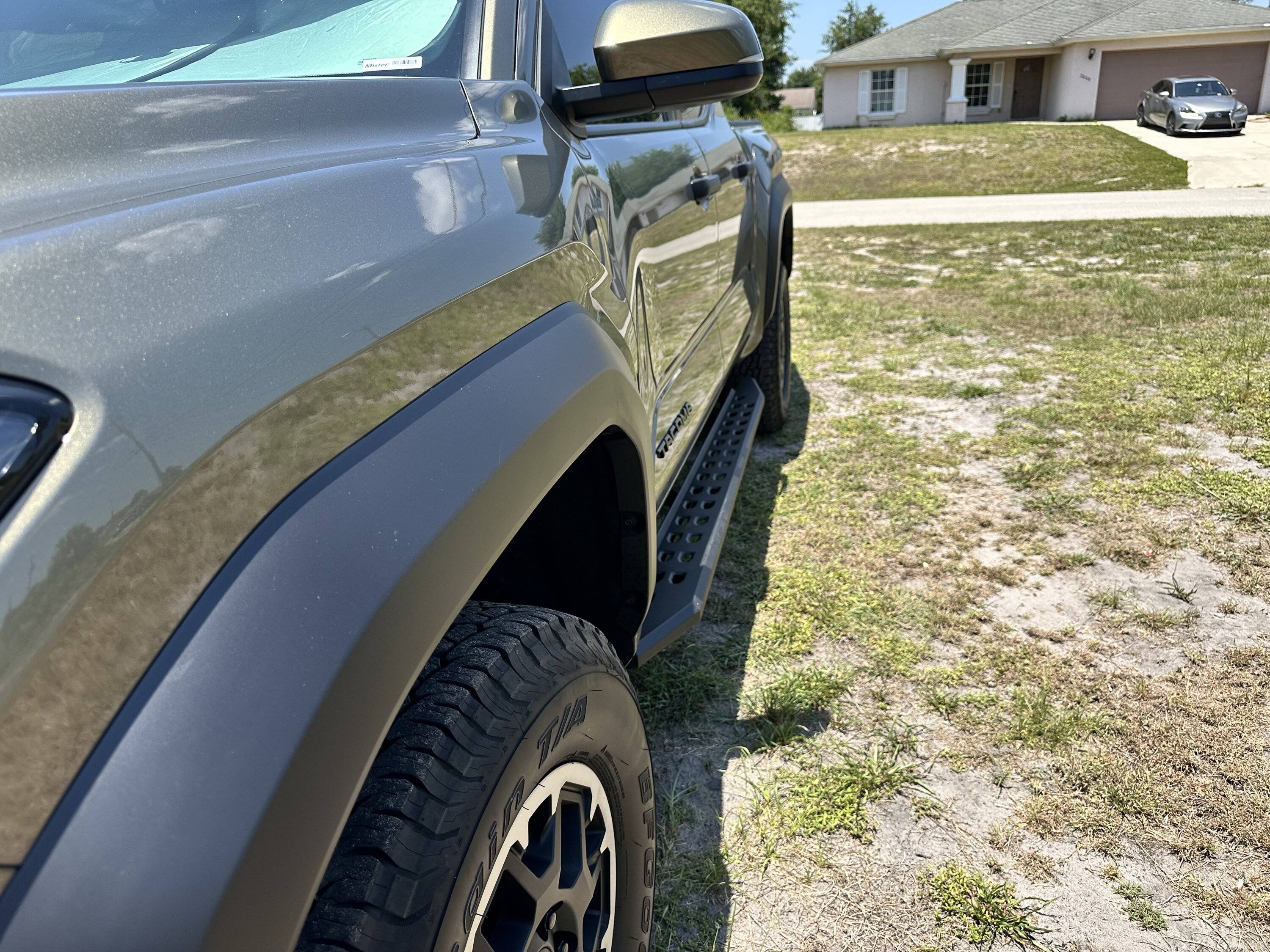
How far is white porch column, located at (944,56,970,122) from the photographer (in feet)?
105

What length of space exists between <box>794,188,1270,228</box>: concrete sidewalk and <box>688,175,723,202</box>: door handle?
10418 mm

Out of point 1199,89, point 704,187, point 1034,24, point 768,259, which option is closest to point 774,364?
point 768,259

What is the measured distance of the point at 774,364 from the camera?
441cm

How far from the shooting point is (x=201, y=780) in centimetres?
70

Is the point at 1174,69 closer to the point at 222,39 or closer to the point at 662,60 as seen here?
the point at 662,60

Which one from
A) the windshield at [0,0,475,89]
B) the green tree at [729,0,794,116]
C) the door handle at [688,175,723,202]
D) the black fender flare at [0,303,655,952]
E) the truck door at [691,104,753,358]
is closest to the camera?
the black fender flare at [0,303,655,952]

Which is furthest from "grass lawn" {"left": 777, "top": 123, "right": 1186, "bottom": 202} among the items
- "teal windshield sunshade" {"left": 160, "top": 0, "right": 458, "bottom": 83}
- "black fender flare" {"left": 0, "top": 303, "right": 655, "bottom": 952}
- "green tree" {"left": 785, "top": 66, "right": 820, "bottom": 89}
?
"green tree" {"left": 785, "top": 66, "right": 820, "bottom": 89}

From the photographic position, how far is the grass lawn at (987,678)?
6.48ft

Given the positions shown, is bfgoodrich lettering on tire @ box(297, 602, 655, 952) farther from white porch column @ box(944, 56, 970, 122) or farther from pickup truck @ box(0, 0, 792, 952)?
white porch column @ box(944, 56, 970, 122)

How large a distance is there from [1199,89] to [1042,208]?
15087mm

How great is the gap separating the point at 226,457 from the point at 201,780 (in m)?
0.27

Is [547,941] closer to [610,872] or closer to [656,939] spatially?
[610,872]

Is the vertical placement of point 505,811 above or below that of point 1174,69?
above

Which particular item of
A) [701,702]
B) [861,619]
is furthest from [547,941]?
[861,619]
